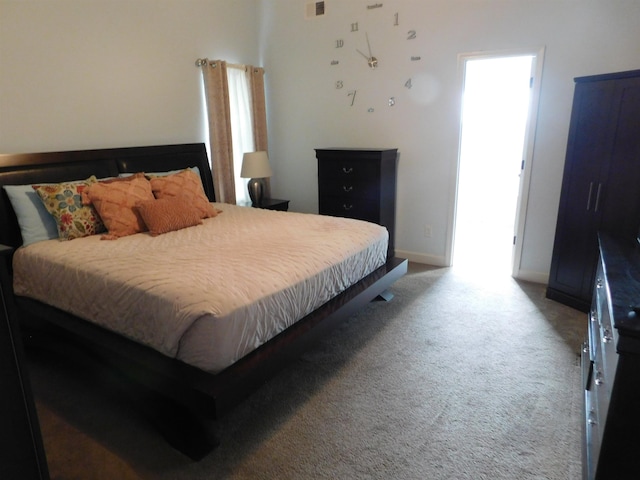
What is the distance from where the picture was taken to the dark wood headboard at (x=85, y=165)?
2824mm

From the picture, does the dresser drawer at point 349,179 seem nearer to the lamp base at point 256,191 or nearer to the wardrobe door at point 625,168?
the lamp base at point 256,191

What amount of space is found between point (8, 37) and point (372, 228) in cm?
289

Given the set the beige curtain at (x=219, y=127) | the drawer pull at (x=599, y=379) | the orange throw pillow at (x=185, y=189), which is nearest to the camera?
the drawer pull at (x=599, y=379)

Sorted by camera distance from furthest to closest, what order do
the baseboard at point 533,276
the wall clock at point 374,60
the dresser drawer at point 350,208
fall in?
1. the dresser drawer at point 350,208
2. the wall clock at point 374,60
3. the baseboard at point 533,276

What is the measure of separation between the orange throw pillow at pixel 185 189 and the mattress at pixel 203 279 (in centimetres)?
34

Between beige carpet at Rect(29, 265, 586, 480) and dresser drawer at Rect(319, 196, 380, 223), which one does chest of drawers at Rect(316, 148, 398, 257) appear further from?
beige carpet at Rect(29, 265, 586, 480)

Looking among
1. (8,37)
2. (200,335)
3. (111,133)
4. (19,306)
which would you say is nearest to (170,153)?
(111,133)

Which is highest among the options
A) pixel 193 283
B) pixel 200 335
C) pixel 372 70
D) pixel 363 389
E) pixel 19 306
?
pixel 372 70

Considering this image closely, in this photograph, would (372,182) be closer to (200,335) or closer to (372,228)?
(372,228)

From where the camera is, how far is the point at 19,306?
2578 mm

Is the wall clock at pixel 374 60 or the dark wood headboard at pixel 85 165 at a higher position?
the wall clock at pixel 374 60

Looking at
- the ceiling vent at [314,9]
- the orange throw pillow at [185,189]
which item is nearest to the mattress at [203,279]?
the orange throw pillow at [185,189]

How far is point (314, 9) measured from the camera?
14.5ft

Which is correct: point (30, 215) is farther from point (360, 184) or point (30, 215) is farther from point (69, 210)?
point (360, 184)
